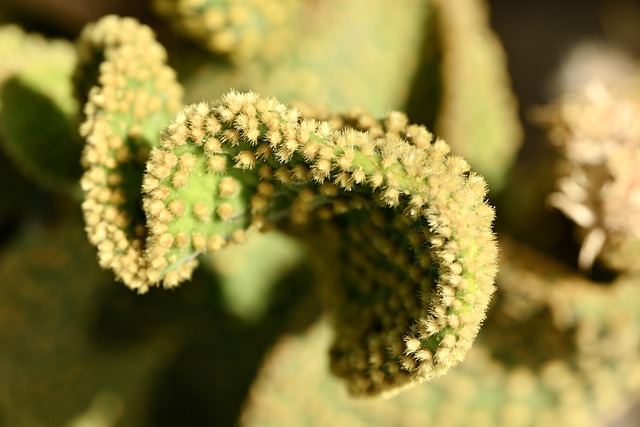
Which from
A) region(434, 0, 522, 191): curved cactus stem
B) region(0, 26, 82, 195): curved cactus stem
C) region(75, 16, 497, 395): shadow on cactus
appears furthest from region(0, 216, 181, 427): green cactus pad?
region(434, 0, 522, 191): curved cactus stem

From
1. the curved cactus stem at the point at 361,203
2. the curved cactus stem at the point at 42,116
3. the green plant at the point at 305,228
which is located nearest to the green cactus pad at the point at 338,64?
the green plant at the point at 305,228

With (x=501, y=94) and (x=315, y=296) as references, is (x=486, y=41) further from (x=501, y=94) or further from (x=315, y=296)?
(x=315, y=296)

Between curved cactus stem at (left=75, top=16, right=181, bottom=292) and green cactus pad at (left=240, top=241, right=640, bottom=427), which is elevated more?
curved cactus stem at (left=75, top=16, right=181, bottom=292)

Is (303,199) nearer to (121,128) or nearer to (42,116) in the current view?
(121,128)

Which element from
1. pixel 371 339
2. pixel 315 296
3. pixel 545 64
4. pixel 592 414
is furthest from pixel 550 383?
pixel 545 64

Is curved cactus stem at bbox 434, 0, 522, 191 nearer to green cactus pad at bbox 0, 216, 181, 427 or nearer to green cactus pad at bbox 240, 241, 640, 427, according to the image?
green cactus pad at bbox 240, 241, 640, 427

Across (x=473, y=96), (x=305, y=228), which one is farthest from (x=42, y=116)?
(x=473, y=96)
